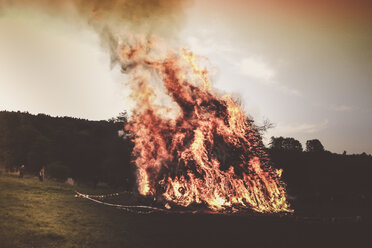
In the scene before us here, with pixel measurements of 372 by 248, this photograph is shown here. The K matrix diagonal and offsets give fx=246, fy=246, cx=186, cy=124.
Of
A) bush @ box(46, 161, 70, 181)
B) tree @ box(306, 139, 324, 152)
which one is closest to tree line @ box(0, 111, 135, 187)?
bush @ box(46, 161, 70, 181)

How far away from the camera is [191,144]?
1667cm

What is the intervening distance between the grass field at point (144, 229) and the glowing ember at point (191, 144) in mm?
2384

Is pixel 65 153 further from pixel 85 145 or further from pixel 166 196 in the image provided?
pixel 166 196

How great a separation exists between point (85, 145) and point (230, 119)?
110 feet

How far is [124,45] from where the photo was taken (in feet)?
57.8

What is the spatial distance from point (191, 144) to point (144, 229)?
21.2 ft

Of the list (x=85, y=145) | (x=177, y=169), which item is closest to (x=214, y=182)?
(x=177, y=169)

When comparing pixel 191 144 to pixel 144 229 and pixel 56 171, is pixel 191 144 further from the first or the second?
pixel 56 171

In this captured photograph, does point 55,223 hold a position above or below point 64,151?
below

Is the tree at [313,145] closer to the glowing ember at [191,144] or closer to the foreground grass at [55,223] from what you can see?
the glowing ember at [191,144]

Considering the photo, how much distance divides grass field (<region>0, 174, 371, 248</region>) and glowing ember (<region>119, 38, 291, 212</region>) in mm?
2384

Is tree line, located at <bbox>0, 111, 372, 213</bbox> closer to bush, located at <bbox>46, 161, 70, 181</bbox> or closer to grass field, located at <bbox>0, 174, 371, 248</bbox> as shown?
bush, located at <bbox>46, 161, 70, 181</bbox>

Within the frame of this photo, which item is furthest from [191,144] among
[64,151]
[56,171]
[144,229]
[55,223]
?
[64,151]

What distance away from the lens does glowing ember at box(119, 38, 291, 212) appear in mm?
16828
